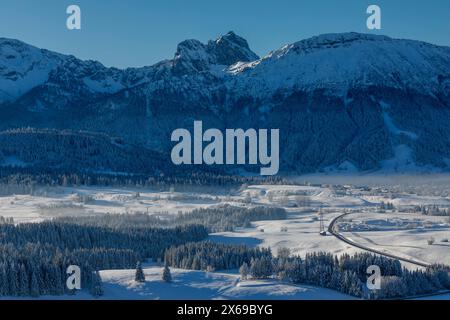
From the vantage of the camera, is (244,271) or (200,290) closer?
(200,290)

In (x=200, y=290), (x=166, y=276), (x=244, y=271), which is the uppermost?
(x=166, y=276)

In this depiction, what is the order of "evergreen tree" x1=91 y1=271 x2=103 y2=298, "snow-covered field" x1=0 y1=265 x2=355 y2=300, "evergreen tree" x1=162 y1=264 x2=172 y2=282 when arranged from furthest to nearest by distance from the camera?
1. "evergreen tree" x1=162 y1=264 x2=172 y2=282
2. "snow-covered field" x1=0 y1=265 x2=355 y2=300
3. "evergreen tree" x1=91 y1=271 x2=103 y2=298

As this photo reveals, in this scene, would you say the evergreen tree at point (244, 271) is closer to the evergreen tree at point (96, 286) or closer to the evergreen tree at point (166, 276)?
the evergreen tree at point (166, 276)

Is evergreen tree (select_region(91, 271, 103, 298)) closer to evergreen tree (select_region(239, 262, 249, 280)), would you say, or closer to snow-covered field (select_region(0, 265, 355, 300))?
snow-covered field (select_region(0, 265, 355, 300))

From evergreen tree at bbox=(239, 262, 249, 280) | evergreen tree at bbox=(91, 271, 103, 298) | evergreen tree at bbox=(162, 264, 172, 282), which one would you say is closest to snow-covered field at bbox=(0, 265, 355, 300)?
evergreen tree at bbox=(162, 264, 172, 282)

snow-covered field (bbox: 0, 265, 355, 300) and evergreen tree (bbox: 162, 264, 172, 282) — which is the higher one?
evergreen tree (bbox: 162, 264, 172, 282)

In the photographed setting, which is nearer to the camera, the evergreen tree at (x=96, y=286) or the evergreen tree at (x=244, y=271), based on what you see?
the evergreen tree at (x=96, y=286)

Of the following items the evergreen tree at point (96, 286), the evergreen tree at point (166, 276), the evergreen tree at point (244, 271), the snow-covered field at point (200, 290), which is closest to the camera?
the evergreen tree at point (96, 286)

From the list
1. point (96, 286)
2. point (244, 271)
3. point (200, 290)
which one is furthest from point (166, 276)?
point (244, 271)

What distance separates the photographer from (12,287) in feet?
397

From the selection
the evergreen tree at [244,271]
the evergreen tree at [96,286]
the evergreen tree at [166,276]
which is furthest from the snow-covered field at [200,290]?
the evergreen tree at [244,271]

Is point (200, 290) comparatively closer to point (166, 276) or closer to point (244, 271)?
point (166, 276)

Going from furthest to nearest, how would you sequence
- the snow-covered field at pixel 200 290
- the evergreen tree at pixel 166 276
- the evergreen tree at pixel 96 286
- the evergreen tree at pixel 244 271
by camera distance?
the evergreen tree at pixel 244 271
the evergreen tree at pixel 166 276
the snow-covered field at pixel 200 290
the evergreen tree at pixel 96 286
